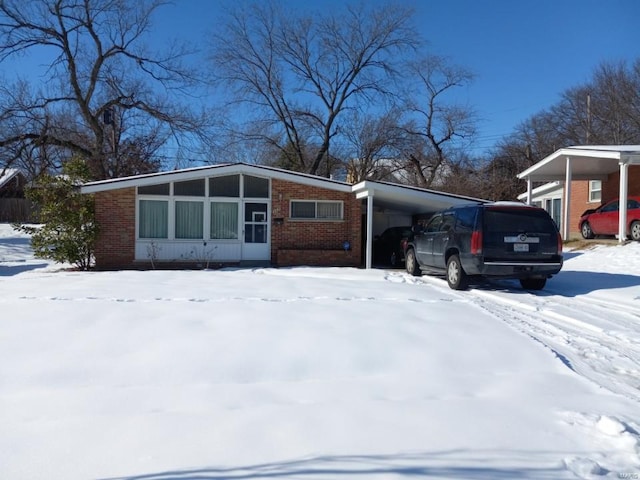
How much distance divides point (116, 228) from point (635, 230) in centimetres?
1617

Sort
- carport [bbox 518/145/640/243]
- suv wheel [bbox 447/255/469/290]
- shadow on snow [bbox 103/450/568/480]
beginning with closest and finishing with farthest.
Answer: shadow on snow [bbox 103/450/568/480] → suv wheel [bbox 447/255/469/290] → carport [bbox 518/145/640/243]

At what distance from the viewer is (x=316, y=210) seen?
1614 cm

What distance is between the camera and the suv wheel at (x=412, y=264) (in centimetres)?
1330

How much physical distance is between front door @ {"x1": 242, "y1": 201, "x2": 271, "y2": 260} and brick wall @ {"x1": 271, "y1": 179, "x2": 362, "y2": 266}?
23 cm

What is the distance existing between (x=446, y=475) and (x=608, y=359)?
3.40m

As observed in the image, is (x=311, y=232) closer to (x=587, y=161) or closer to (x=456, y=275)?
(x=456, y=275)

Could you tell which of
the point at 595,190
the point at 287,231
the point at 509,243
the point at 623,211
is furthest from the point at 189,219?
the point at 595,190

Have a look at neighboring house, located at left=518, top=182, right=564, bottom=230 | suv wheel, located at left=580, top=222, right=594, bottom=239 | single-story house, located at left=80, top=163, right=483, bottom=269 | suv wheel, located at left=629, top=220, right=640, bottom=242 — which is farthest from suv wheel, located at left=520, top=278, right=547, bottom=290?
neighboring house, located at left=518, top=182, right=564, bottom=230

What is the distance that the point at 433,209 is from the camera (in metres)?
18.3

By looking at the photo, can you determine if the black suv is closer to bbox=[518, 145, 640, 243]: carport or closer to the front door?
the front door

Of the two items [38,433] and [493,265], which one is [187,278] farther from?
[38,433]

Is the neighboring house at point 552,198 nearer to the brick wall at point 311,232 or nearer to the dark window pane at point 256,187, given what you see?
the brick wall at point 311,232

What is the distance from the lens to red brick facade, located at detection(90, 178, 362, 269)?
50.0ft

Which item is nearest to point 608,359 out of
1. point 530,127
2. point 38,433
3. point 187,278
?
point 38,433
